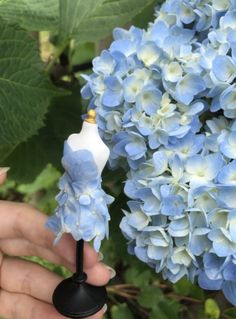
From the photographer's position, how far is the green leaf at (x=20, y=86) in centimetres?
70

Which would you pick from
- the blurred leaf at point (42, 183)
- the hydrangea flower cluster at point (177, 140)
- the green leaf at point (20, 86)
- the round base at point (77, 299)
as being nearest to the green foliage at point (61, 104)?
the green leaf at point (20, 86)

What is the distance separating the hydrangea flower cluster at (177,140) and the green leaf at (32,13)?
0.59 feet

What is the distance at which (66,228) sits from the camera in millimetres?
476

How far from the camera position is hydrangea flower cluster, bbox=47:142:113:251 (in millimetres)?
450

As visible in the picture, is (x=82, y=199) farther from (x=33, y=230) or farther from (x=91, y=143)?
(x=33, y=230)

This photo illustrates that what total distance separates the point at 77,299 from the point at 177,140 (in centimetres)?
16

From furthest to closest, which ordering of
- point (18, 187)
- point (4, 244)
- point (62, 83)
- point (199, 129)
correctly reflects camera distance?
1. point (18, 187)
2. point (62, 83)
3. point (4, 244)
4. point (199, 129)

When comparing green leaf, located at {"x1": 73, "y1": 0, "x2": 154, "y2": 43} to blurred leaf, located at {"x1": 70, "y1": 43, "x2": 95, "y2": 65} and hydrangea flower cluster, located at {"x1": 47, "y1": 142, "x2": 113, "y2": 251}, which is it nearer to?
hydrangea flower cluster, located at {"x1": 47, "y1": 142, "x2": 113, "y2": 251}

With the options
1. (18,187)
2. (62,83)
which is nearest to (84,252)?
(62,83)

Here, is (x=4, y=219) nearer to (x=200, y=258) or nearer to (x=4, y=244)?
(x=4, y=244)

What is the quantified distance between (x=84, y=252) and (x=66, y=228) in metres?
0.08

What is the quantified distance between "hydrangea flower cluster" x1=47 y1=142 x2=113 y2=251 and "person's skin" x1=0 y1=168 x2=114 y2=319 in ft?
0.26

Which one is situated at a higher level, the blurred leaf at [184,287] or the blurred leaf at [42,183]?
the blurred leaf at [184,287]

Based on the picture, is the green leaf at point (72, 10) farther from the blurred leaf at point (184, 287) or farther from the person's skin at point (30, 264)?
the blurred leaf at point (184, 287)
